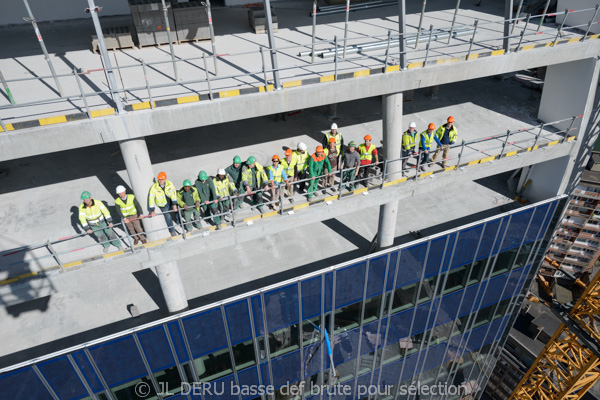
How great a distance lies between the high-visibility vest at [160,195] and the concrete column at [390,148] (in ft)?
20.6

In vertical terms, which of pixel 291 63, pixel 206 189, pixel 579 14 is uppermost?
pixel 579 14

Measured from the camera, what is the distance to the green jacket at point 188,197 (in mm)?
11008

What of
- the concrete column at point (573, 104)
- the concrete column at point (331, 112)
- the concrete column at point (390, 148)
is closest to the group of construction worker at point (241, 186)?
the concrete column at point (390, 148)

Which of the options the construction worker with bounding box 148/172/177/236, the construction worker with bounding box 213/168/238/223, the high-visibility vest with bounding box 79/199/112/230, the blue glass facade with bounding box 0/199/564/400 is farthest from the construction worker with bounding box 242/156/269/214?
the high-visibility vest with bounding box 79/199/112/230

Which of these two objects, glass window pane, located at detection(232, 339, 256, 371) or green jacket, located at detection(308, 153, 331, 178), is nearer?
green jacket, located at detection(308, 153, 331, 178)

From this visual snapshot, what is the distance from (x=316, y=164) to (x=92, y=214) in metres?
6.34

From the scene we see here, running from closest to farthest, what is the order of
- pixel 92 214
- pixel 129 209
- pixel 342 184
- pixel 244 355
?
pixel 92 214 → pixel 129 209 → pixel 342 184 → pixel 244 355

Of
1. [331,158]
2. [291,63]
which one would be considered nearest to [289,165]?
[331,158]

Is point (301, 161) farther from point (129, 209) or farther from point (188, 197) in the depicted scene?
point (129, 209)

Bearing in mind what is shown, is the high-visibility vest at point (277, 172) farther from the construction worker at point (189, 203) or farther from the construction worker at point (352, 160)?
the construction worker at point (189, 203)

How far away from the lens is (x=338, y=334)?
47.4ft

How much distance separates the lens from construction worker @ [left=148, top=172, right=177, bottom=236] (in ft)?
35.1

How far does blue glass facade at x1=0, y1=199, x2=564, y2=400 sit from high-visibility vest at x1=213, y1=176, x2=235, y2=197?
3008 millimetres

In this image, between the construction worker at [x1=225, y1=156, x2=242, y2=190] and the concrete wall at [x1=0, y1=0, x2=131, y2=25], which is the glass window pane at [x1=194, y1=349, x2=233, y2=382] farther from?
the concrete wall at [x1=0, y1=0, x2=131, y2=25]
